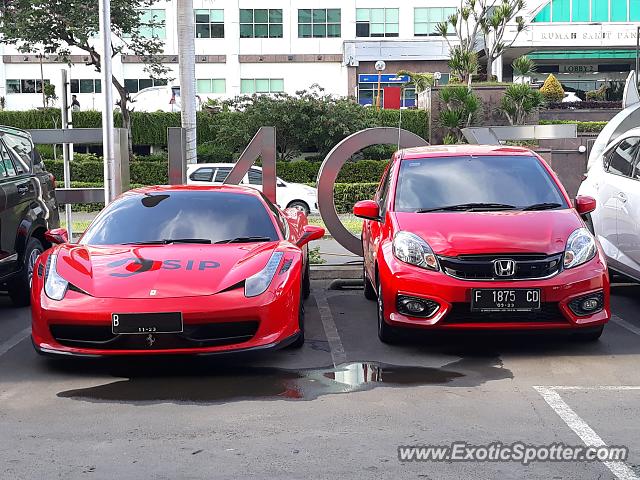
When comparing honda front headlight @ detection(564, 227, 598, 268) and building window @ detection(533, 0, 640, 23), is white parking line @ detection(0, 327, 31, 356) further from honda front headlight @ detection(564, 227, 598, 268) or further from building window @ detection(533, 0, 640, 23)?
Answer: building window @ detection(533, 0, 640, 23)

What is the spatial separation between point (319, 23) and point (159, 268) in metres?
47.0

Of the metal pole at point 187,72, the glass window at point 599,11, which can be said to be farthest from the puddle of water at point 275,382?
the glass window at point 599,11

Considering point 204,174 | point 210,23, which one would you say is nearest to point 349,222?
point 204,174

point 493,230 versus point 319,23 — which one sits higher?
point 319,23

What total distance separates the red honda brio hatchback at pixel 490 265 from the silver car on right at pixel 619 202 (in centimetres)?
76

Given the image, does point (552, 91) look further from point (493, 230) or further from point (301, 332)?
point (301, 332)

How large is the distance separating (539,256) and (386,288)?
1169 millimetres

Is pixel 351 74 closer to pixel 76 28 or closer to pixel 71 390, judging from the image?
pixel 76 28

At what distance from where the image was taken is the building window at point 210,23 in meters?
50.4

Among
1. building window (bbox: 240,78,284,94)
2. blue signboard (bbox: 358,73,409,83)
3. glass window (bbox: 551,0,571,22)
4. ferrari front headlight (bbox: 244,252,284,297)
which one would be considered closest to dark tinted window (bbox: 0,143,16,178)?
ferrari front headlight (bbox: 244,252,284,297)

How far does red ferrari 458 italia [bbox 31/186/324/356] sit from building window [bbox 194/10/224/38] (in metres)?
44.9

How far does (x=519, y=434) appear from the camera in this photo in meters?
4.91

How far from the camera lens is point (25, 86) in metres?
51.3

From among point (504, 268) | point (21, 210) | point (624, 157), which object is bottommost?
point (504, 268)
